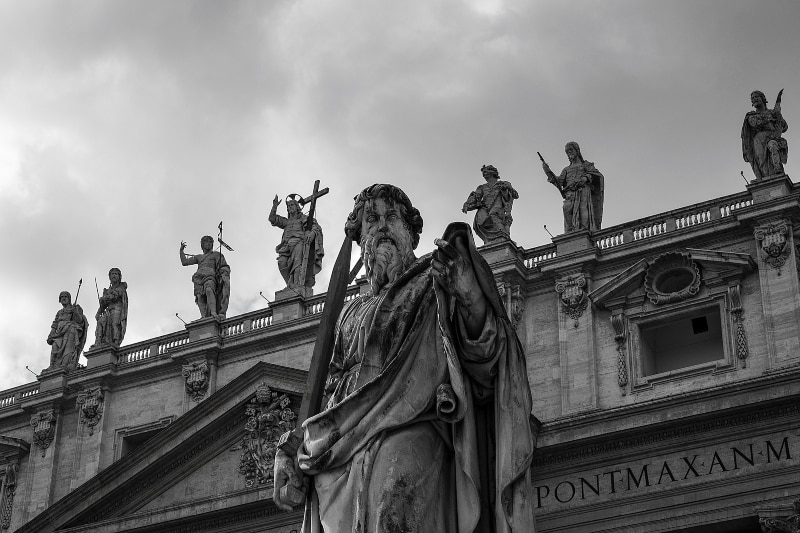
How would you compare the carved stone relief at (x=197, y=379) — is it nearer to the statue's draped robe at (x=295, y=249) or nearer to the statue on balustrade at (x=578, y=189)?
the statue's draped robe at (x=295, y=249)

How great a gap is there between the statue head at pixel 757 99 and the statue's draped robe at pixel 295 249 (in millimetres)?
8475

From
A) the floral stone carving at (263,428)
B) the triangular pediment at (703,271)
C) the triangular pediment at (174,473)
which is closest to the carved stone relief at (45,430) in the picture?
the triangular pediment at (174,473)

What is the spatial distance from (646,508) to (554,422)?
→ 83.9 inches

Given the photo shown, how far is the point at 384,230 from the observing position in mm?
5730

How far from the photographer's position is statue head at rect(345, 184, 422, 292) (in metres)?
5.68

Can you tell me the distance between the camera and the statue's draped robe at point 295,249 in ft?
95.8

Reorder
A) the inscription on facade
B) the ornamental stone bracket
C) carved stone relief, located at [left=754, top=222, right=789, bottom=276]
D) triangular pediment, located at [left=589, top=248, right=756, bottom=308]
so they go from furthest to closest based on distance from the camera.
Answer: the ornamental stone bracket, triangular pediment, located at [left=589, top=248, right=756, bottom=308], carved stone relief, located at [left=754, top=222, right=789, bottom=276], the inscription on facade

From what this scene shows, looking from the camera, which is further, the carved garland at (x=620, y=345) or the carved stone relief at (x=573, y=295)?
the carved stone relief at (x=573, y=295)

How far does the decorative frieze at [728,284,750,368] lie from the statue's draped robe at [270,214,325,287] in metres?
8.45

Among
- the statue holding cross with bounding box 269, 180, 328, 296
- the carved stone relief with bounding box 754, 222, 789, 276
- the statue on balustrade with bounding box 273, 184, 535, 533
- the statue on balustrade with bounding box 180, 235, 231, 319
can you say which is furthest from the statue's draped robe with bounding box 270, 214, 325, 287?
the statue on balustrade with bounding box 273, 184, 535, 533

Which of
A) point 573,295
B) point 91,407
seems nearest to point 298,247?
point 91,407

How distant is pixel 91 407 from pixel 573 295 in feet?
33.2

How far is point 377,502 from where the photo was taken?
4.86 meters

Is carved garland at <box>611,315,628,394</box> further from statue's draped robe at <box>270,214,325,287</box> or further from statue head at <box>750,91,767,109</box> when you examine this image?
statue's draped robe at <box>270,214,325,287</box>
